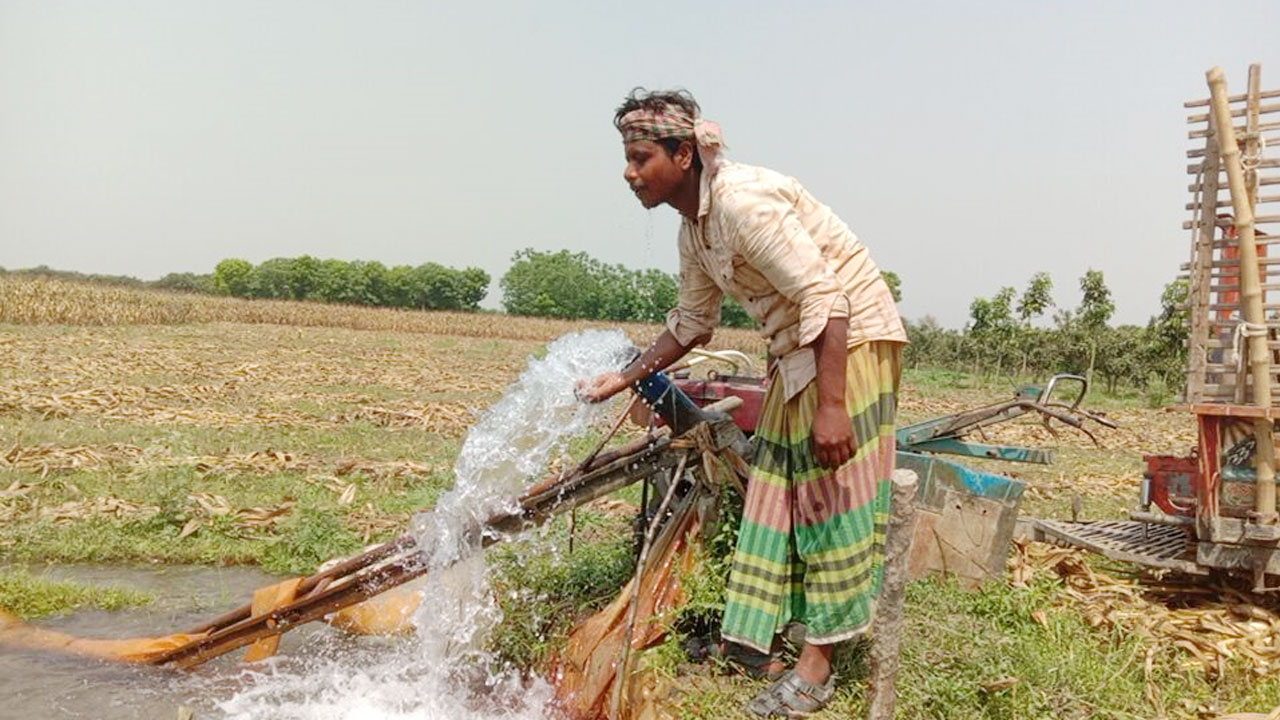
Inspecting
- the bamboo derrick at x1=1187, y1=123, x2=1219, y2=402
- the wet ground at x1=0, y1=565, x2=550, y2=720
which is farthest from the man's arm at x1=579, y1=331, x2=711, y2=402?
the bamboo derrick at x1=1187, y1=123, x2=1219, y2=402

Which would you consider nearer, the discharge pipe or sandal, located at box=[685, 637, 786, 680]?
sandal, located at box=[685, 637, 786, 680]

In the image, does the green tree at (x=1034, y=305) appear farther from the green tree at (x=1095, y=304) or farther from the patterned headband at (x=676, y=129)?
the patterned headband at (x=676, y=129)

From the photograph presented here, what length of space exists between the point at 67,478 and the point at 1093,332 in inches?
1077

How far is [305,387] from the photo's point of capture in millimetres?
15031

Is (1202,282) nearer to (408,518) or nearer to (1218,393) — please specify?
(1218,393)

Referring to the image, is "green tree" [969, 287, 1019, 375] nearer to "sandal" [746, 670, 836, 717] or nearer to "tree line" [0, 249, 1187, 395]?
"tree line" [0, 249, 1187, 395]

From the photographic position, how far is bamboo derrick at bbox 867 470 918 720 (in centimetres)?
263

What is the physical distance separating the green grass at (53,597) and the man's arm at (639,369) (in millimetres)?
3018

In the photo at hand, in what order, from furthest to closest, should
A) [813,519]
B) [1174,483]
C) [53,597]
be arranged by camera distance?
[1174,483]
[53,597]
[813,519]

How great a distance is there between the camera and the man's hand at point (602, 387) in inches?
132

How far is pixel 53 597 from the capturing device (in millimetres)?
4676

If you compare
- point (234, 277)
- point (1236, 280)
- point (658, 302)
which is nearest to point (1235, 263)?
point (1236, 280)

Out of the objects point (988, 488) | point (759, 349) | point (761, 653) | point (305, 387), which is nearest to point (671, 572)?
point (761, 653)

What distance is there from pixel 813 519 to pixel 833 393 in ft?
1.60
